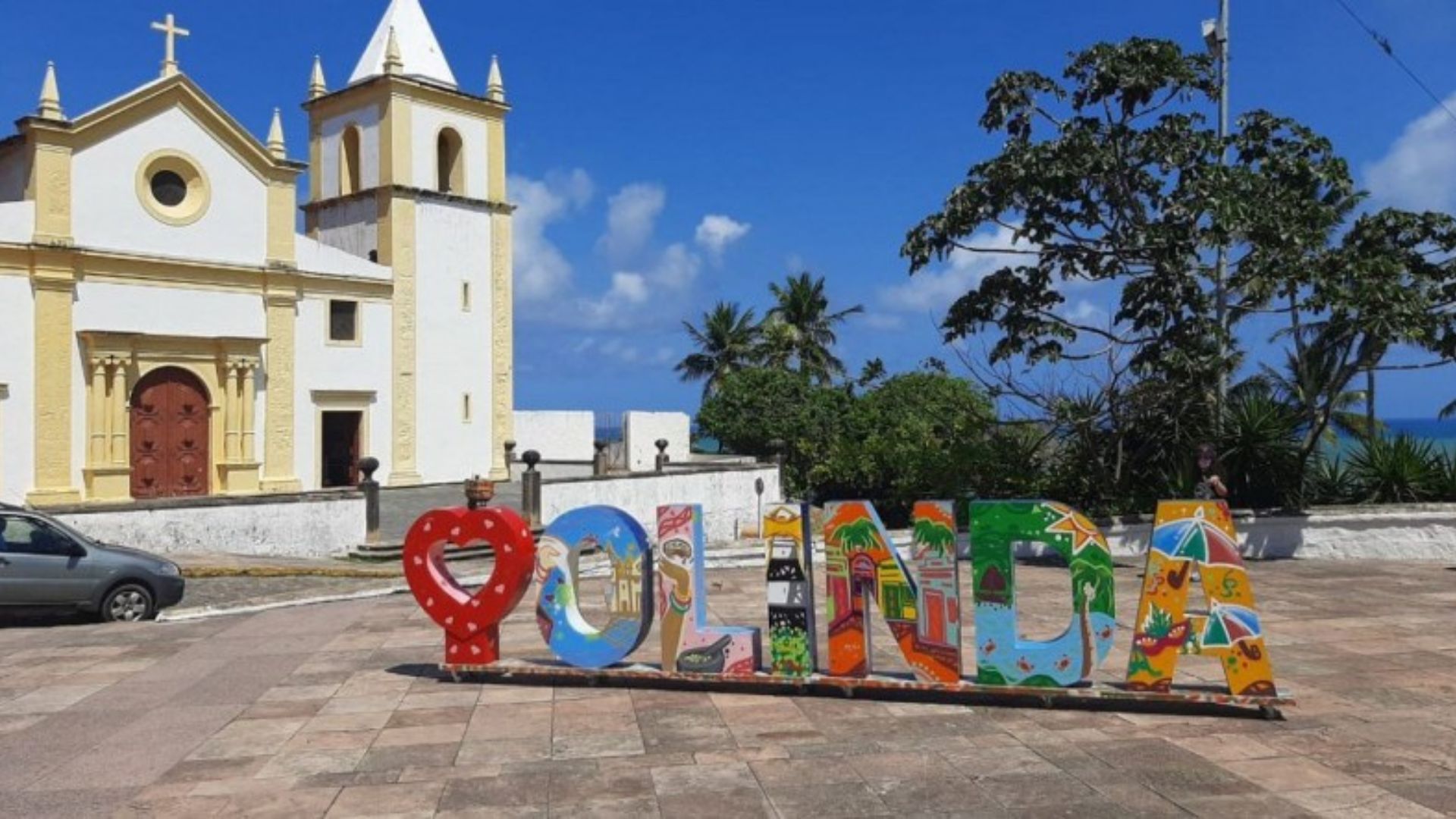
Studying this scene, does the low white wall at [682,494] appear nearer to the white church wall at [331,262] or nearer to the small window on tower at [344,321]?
the small window on tower at [344,321]

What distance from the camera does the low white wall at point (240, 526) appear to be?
57.0 ft

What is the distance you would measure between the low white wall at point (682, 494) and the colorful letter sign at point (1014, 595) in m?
15.7

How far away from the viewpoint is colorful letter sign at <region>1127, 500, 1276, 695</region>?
299 inches

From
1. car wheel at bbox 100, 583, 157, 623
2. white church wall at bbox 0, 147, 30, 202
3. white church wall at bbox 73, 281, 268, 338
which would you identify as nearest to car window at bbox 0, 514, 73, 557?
car wheel at bbox 100, 583, 157, 623

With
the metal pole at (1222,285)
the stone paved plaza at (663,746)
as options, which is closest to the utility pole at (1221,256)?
the metal pole at (1222,285)

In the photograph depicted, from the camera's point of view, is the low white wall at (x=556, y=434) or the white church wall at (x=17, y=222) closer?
the white church wall at (x=17, y=222)

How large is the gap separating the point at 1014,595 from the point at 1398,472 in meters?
13.5

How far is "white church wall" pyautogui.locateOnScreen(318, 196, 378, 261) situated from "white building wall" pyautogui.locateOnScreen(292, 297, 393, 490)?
2.15 m

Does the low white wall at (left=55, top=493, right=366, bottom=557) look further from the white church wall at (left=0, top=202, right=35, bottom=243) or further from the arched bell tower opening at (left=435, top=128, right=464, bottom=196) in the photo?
the arched bell tower opening at (left=435, top=128, right=464, bottom=196)

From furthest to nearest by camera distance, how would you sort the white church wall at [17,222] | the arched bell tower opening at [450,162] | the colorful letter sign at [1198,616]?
1. the arched bell tower opening at [450,162]
2. the white church wall at [17,222]
3. the colorful letter sign at [1198,616]

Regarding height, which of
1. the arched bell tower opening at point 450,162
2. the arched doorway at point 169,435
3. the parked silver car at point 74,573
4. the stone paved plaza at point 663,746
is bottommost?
the stone paved plaza at point 663,746

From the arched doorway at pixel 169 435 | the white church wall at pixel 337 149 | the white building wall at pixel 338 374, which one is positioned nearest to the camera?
the arched doorway at pixel 169 435

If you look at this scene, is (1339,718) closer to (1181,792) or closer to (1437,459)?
(1181,792)

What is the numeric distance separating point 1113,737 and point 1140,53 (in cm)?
1319
